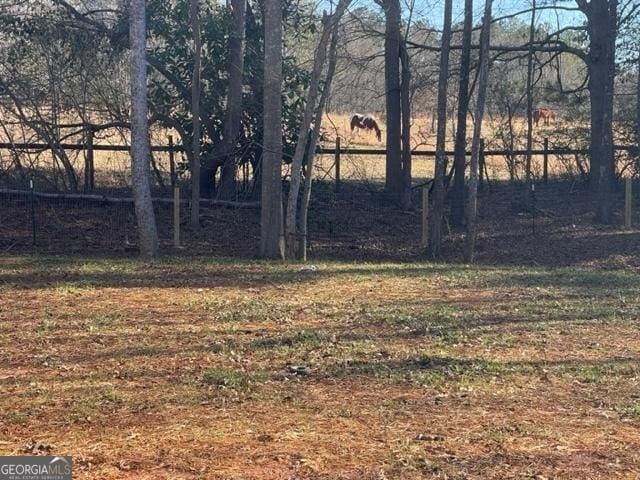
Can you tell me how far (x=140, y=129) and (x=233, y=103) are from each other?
18.0 feet

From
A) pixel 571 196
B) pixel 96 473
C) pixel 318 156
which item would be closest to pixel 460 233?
pixel 318 156

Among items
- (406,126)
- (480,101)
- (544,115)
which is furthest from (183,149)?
(544,115)

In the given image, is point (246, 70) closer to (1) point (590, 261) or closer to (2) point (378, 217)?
(2) point (378, 217)

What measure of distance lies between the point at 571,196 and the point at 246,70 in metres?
10.9

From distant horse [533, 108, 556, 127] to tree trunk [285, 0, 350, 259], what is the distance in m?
14.8

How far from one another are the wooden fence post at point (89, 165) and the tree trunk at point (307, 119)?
6396 mm

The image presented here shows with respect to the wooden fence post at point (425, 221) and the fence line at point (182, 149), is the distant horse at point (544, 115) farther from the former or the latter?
the wooden fence post at point (425, 221)

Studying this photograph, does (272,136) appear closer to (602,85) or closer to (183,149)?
(183,149)

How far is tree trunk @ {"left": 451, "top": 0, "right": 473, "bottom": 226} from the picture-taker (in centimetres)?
1961

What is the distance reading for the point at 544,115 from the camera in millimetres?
30766

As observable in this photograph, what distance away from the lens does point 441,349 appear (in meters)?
8.13

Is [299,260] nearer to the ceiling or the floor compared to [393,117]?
nearer to the floor

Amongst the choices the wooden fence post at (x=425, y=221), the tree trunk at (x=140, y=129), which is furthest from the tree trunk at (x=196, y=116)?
the wooden fence post at (x=425, y=221)

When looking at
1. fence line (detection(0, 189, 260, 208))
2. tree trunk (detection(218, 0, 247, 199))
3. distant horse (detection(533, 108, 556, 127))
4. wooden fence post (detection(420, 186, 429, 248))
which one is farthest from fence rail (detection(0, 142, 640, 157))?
wooden fence post (detection(420, 186, 429, 248))
